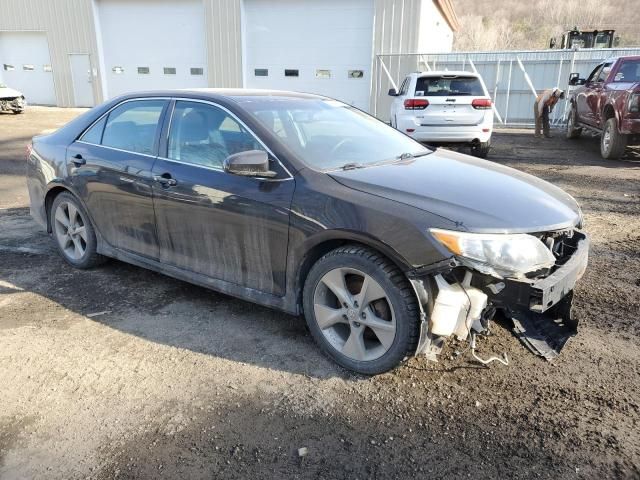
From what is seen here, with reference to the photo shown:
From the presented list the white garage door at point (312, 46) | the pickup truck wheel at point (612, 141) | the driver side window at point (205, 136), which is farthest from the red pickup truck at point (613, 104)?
the white garage door at point (312, 46)

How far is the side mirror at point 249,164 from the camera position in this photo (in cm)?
318

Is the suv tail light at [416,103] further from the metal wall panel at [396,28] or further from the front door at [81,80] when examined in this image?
the front door at [81,80]

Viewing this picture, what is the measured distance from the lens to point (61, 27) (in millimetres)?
21562

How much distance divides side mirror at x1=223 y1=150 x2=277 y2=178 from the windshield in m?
0.24

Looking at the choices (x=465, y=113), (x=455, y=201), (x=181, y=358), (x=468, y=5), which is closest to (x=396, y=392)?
(x=455, y=201)

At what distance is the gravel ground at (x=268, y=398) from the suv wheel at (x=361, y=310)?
14 centimetres

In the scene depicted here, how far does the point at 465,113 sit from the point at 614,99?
2.62m

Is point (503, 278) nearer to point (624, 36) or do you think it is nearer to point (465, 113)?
point (465, 113)

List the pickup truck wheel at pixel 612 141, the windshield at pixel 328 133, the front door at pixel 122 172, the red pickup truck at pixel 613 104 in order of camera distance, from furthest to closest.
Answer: the pickup truck wheel at pixel 612 141
the red pickup truck at pixel 613 104
the front door at pixel 122 172
the windshield at pixel 328 133

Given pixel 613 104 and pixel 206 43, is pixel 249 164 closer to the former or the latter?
pixel 613 104

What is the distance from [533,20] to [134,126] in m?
88.5

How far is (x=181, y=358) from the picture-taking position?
3.29 meters

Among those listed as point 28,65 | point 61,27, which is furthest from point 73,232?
point 28,65

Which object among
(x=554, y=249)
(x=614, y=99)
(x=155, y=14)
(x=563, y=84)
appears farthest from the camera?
(x=155, y=14)
